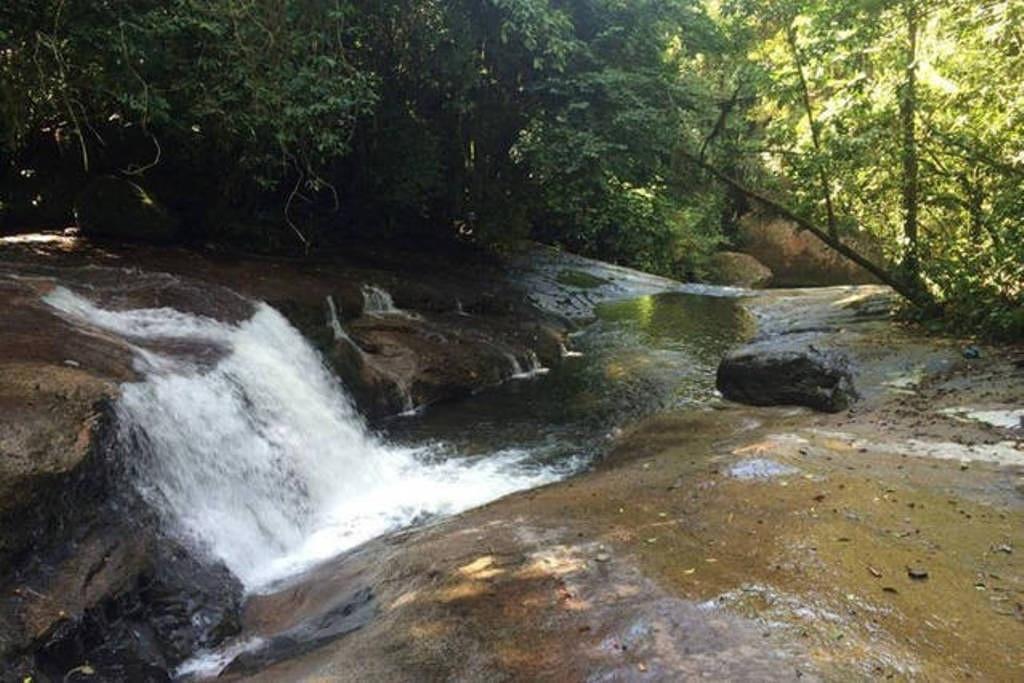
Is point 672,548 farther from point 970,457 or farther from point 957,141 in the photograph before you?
point 957,141

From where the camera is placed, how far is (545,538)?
5.50 m

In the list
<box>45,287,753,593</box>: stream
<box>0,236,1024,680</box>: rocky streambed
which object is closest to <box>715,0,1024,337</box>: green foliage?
<box>0,236,1024,680</box>: rocky streambed

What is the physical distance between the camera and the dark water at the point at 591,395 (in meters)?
9.94

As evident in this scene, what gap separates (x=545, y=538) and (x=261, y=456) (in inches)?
137

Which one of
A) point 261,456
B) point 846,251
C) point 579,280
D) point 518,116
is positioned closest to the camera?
point 261,456

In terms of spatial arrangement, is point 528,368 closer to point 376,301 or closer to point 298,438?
point 376,301

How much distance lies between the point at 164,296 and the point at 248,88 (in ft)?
9.84

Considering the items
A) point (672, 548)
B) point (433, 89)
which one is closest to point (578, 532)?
point (672, 548)

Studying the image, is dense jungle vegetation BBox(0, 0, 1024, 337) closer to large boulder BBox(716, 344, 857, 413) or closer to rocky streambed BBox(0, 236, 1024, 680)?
rocky streambed BBox(0, 236, 1024, 680)

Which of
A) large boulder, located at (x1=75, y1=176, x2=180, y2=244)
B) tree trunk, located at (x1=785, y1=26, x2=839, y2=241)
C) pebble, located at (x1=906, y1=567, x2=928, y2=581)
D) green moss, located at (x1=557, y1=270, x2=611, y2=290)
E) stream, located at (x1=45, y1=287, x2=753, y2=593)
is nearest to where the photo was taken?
pebble, located at (x1=906, y1=567, x2=928, y2=581)

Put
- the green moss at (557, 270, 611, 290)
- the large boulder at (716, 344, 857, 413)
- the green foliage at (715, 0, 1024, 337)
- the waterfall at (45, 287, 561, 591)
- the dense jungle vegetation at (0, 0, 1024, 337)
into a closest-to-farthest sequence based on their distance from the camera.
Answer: the waterfall at (45, 287, 561, 591), the dense jungle vegetation at (0, 0, 1024, 337), the large boulder at (716, 344, 857, 413), the green foliage at (715, 0, 1024, 337), the green moss at (557, 270, 611, 290)

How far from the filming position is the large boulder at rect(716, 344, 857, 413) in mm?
9938

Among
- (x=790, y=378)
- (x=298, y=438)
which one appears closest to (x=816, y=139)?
(x=790, y=378)

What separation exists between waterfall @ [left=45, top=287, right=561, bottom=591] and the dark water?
0.60 meters
